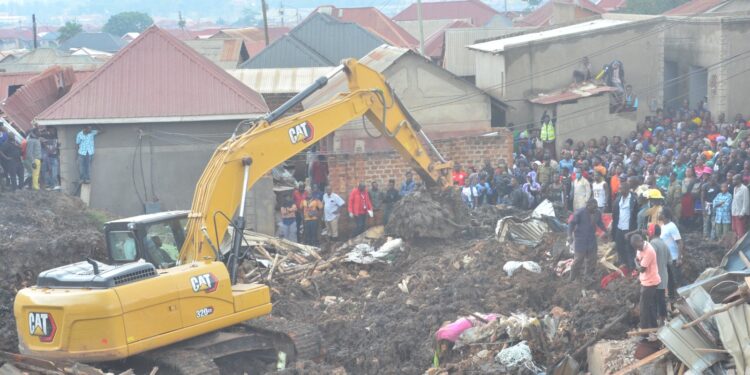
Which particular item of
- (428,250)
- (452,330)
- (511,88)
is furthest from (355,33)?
(452,330)

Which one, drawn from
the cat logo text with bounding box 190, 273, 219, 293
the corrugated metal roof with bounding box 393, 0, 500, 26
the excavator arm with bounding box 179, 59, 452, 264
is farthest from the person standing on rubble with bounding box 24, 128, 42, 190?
the corrugated metal roof with bounding box 393, 0, 500, 26

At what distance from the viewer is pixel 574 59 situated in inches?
1170

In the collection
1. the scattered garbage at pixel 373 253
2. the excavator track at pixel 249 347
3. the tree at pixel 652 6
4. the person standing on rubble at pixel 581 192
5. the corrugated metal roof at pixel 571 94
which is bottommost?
the scattered garbage at pixel 373 253

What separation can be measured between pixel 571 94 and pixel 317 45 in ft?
50.0

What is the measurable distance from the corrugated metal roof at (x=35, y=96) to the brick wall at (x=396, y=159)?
7.98 meters

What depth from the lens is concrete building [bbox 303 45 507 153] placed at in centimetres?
2745

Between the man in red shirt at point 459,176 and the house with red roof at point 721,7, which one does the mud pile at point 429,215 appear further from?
the house with red roof at point 721,7

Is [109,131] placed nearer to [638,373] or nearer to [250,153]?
[250,153]

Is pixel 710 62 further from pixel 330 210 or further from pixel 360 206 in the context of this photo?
pixel 330 210

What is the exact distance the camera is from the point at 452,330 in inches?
552

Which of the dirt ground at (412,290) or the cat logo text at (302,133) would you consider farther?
the cat logo text at (302,133)

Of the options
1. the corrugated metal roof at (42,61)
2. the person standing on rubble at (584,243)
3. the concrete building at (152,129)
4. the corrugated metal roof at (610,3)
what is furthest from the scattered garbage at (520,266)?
the corrugated metal roof at (610,3)

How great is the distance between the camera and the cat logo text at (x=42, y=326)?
12398 mm

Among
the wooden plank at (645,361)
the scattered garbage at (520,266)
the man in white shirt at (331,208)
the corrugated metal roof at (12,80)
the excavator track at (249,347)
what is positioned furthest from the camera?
the corrugated metal roof at (12,80)
